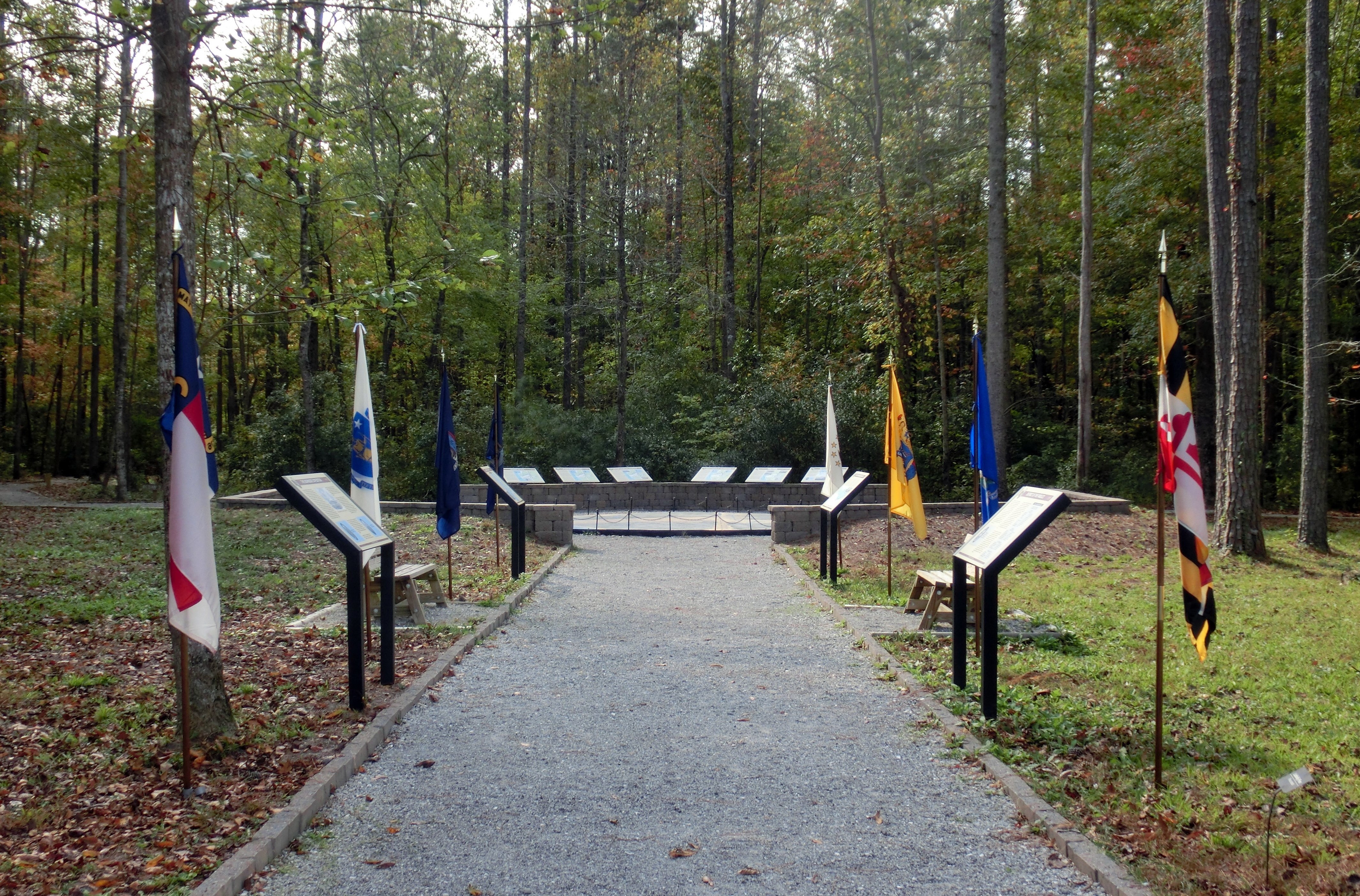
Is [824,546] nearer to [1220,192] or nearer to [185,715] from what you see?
[1220,192]

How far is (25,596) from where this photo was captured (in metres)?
8.93

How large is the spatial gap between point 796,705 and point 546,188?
20.0m

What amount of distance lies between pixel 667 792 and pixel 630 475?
14.7 m

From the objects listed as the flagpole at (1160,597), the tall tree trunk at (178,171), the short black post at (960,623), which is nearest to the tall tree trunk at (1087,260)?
the short black post at (960,623)

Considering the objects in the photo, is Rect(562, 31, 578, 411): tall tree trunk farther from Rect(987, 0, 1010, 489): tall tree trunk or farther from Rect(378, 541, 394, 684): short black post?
Rect(378, 541, 394, 684): short black post

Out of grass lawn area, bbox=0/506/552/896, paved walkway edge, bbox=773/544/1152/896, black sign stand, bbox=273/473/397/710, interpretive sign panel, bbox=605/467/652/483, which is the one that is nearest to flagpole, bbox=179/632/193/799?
grass lawn area, bbox=0/506/552/896

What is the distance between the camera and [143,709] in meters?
5.40

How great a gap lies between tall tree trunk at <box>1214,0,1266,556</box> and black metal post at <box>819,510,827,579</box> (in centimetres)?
482

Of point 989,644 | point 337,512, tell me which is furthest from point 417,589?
point 989,644

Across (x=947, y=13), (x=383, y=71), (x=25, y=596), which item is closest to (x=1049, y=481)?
(x=947, y=13)

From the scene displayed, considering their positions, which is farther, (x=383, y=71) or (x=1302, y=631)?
(x=383, y=71)

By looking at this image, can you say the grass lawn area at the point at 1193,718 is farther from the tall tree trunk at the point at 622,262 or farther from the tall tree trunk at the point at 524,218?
the tall tree trunk at the point at 524,218

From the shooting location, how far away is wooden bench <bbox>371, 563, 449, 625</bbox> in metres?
8.06

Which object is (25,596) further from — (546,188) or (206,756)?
(546,188)
